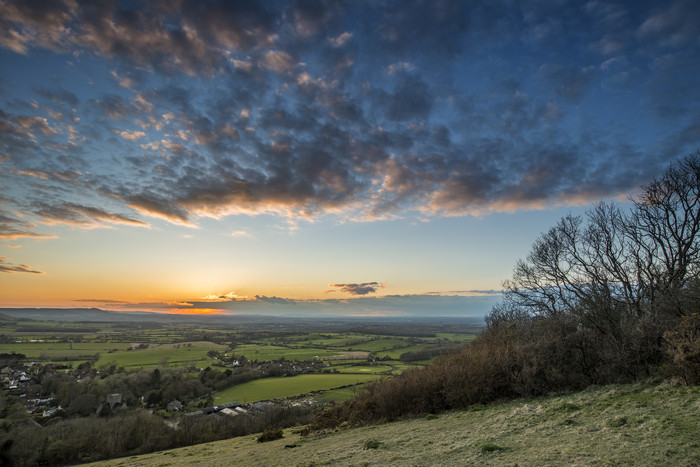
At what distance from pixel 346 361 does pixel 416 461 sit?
3358 inches

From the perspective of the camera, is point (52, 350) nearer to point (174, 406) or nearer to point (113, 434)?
point (174, 406)

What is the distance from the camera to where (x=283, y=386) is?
63656 millimetres

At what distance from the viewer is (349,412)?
78.6 ft

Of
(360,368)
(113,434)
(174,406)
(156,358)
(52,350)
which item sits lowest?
(156,358)

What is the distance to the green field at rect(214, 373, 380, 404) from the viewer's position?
2272 inches

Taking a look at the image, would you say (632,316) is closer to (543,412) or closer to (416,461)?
(543,412)

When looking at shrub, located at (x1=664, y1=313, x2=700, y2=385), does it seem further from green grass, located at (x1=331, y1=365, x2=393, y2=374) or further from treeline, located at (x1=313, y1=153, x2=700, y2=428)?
green grass, located at (x1=331, y1=365, x2=393, y2=374)

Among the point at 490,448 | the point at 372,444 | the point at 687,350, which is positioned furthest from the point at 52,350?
the point at 687,350

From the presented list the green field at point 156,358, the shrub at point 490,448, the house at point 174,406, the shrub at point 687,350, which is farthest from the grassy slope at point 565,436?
the green field at point 156,358

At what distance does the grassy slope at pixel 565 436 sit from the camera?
7465 millimetres

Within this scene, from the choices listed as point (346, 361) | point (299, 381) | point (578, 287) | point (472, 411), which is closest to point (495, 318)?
point (578, 287)

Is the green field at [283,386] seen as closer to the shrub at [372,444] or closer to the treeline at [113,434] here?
the treeline at [113,434]

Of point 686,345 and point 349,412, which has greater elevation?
point 686,345

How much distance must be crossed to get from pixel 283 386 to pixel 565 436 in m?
63.0
